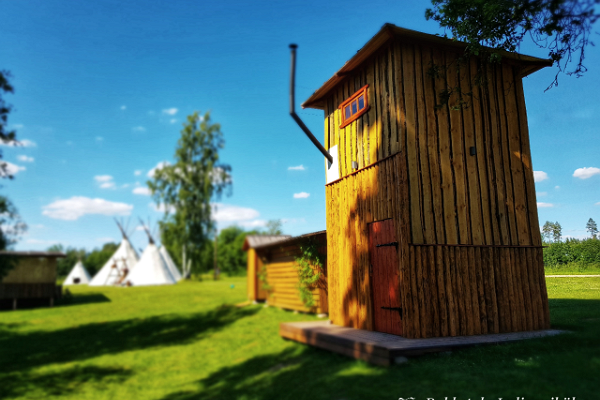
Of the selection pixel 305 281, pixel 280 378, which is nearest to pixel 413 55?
pixel 280 378

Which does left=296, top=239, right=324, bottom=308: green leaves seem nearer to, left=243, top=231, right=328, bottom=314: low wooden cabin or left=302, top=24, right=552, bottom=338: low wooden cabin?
left=243, top=231, right=328, bottom=314: low wooden cabin

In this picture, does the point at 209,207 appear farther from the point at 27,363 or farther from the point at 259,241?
the point at 27,363

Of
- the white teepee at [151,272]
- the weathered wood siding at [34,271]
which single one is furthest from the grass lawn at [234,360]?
the white teepee at [151,272]

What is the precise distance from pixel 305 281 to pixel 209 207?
64.3ft

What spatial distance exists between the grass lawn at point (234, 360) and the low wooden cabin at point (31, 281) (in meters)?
1.95

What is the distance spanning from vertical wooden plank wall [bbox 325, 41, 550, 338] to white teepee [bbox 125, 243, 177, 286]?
27488mm

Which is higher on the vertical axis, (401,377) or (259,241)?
(259,241)

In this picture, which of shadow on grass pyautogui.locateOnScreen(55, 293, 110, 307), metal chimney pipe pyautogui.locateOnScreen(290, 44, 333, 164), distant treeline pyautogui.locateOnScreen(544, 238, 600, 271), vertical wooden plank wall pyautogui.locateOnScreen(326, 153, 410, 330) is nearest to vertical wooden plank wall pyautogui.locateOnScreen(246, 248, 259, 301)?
shadow on grass pyautogui.locateOnScreen(55, 293, 110, 307)

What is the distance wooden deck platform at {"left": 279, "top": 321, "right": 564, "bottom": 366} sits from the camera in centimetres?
656

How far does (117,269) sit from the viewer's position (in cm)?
3828

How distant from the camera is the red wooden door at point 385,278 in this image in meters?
7.99

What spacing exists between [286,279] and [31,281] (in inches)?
652

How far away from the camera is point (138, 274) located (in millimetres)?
34250

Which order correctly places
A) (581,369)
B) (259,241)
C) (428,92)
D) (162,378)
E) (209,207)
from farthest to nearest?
(209,207), (259,241), (162,378), (428,92), (581,369)
